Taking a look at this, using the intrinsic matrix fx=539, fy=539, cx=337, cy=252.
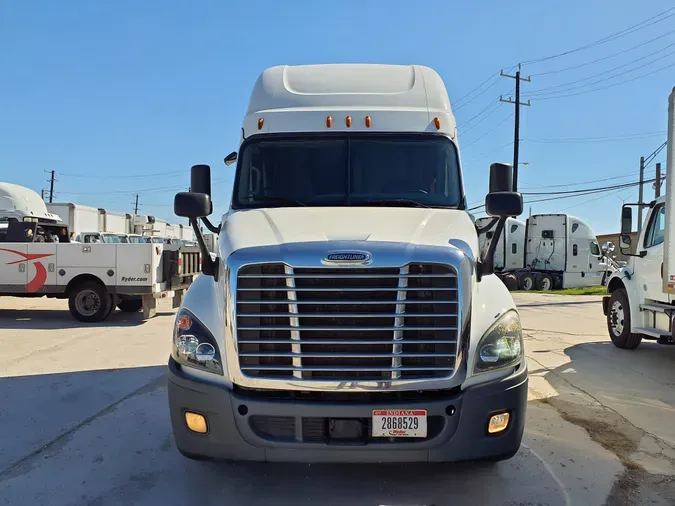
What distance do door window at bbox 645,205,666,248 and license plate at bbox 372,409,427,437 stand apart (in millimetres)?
5983

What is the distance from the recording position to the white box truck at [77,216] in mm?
23062

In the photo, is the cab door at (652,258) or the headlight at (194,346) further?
the cab door at (652,258)

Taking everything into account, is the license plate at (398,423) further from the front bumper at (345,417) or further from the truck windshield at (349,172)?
the truck windshield at (349,172)

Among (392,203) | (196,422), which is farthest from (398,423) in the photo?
(392,203)

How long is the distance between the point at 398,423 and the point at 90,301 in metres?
9.55

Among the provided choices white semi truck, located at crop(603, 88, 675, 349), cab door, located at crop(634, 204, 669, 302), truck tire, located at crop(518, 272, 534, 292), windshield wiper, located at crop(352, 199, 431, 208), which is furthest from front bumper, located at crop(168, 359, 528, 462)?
truck tire, located at crop(518, 272, 534, 292)

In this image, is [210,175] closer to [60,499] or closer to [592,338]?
[60,499]

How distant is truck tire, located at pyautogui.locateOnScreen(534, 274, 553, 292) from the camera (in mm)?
24953

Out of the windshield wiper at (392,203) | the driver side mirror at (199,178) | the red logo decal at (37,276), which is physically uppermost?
the driver side mirror at (199,178)

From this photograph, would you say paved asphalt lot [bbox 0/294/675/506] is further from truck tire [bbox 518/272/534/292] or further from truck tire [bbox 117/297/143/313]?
truck tire [bbox 518/272/534/292]

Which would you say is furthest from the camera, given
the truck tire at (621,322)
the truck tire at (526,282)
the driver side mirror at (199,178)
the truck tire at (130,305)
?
the truck tire at (526,282)

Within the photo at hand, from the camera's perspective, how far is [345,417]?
9.97ft

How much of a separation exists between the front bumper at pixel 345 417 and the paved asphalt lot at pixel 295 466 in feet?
1.70

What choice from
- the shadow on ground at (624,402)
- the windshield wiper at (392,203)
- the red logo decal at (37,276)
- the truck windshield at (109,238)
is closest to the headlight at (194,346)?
the windshield wiper at (392,203)
